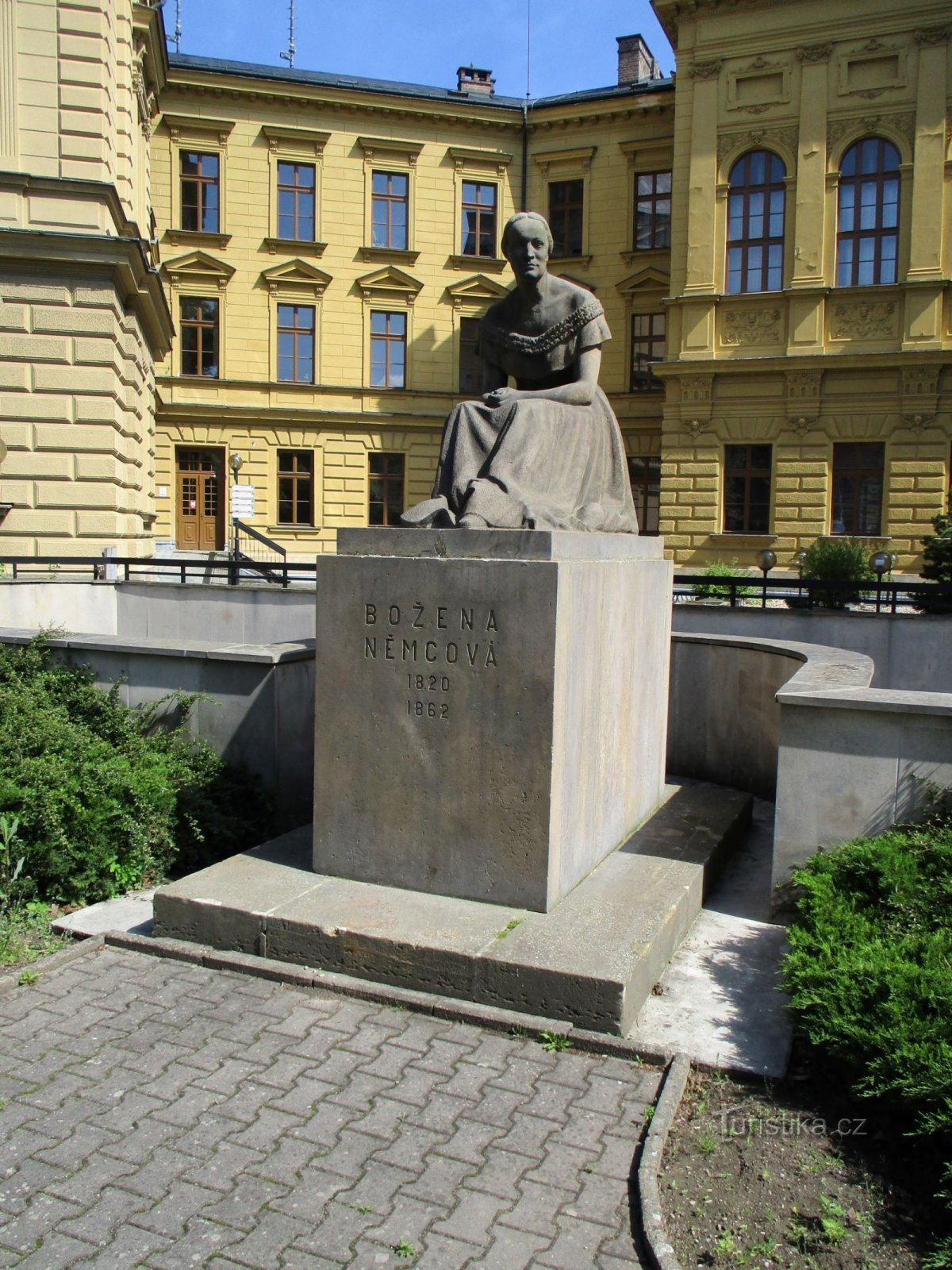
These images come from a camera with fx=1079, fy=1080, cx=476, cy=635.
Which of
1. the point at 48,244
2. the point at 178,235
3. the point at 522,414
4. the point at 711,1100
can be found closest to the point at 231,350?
the point at 178,235

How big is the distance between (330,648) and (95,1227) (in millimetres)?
2853

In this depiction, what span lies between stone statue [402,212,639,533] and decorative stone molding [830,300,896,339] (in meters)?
23.4

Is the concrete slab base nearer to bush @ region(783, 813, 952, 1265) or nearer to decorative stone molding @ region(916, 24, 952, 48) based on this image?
bush @ region(783, 813, 952, 1265)

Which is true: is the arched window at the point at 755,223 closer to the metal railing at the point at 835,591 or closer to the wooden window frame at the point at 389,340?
the wooden window frame at the point at 389,340

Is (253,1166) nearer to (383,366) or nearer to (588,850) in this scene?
(588,850)

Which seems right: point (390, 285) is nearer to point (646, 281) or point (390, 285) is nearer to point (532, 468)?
point (646, 281)

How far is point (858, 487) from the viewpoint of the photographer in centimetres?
2823

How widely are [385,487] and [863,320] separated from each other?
606 inches

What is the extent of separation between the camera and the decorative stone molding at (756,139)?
2834cm

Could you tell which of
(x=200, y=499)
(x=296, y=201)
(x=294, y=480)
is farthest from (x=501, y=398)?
(x=296, y=201)

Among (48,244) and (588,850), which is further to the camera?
(48,244)

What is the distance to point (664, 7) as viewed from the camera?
29219 millimetres

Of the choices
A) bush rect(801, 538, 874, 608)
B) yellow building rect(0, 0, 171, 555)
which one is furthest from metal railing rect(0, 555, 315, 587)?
bush rect(801, 538, 874, 608)

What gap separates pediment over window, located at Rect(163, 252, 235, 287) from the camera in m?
33.8
